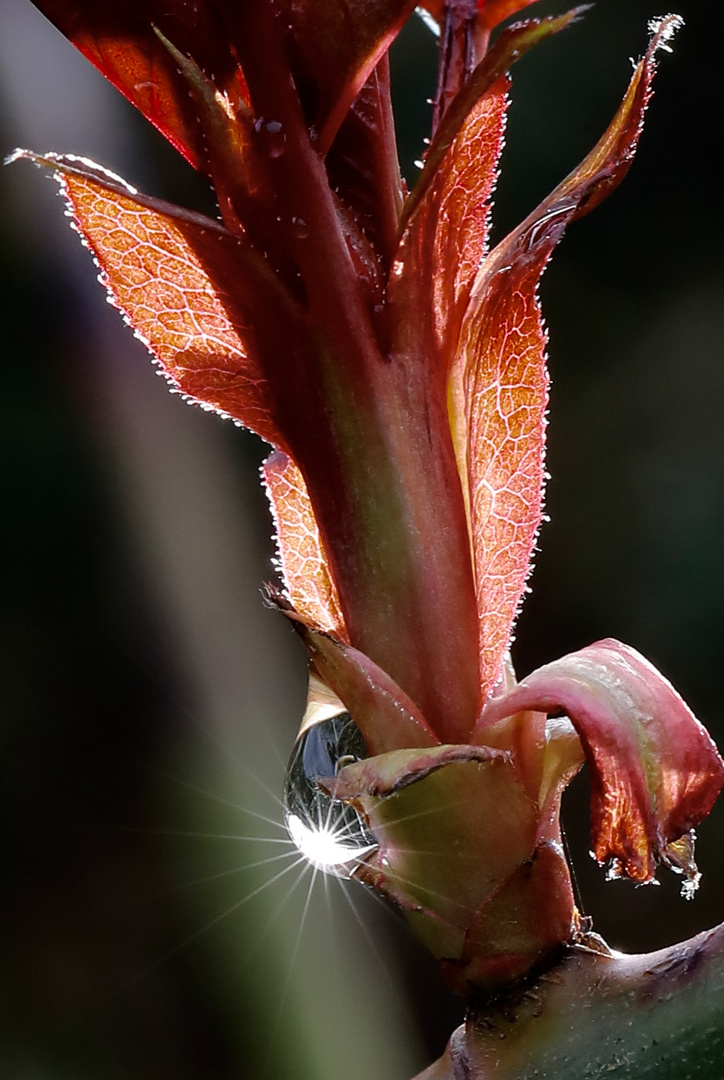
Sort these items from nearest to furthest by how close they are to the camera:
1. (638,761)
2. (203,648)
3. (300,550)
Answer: (638,761) → (300,550) → (203,648)

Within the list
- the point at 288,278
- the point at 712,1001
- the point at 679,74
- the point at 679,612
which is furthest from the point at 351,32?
the point at 679,74

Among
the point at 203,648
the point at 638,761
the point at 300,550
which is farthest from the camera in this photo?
the point at 203,648

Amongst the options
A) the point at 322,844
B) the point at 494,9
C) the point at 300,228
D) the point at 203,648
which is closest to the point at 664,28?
the point at 494,9

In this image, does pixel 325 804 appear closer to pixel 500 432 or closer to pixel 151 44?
pixel 500 432

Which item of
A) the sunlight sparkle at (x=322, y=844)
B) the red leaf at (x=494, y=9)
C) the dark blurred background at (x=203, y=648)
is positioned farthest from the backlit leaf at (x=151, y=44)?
the dark blurred background at (x=203, y=648)

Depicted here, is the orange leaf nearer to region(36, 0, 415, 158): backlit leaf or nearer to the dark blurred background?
region(36, 0, 415, 158): backlit leaf

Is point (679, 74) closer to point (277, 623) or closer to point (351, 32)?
point (277, 623)

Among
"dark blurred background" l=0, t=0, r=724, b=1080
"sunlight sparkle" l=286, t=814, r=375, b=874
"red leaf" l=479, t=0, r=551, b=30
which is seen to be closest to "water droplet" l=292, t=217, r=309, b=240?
"red leaf" l=479, t=0, r=551, b=30
